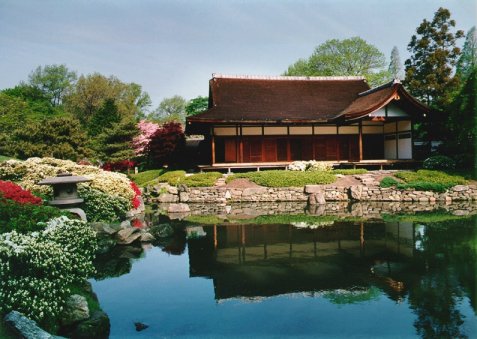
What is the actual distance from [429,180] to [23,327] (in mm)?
17628

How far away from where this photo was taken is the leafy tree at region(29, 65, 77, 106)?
48625 millimetres

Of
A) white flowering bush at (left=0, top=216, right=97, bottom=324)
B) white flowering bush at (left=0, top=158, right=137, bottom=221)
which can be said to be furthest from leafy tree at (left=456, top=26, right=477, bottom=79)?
white flowering bush at (left=0, top=216, right=97, bottom=324)

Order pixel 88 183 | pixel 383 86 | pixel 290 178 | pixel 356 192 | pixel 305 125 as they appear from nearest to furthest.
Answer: pixel 88 183
pixel 356 192
pixel 290 178
pixel 383 86
pixel 305 125

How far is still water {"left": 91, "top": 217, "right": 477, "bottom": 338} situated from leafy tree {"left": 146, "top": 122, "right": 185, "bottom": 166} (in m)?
16.0

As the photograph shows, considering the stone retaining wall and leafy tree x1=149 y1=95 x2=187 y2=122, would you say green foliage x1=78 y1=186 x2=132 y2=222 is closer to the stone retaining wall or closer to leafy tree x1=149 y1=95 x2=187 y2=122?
the stone retaining wall

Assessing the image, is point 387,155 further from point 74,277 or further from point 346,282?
point 74,277

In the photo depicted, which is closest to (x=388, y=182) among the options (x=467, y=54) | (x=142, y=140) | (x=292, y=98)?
(x=292, y=98)

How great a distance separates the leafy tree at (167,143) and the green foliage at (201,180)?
6664mm

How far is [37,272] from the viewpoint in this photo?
16.4ft

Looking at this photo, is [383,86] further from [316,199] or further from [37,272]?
[37,272]

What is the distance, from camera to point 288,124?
885 inches

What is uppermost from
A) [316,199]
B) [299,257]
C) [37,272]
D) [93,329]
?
[37,272]

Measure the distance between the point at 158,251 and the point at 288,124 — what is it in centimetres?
1487

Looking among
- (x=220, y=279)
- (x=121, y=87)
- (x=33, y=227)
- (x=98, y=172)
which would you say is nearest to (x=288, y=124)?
(x=98, y=172)
